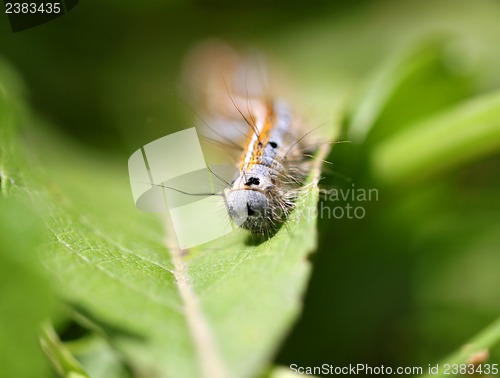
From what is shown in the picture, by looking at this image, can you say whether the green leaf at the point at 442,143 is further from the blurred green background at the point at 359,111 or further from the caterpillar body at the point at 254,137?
the caterpillar body at the point at 254,137

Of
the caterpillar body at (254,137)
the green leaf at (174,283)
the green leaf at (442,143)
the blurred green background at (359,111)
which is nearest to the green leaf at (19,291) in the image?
the green leaf at (174,283)

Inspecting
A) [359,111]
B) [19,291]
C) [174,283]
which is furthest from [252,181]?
[19,291]

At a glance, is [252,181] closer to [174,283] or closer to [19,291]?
[174,283]

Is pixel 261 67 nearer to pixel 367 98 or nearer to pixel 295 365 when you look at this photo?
pixel 367 98

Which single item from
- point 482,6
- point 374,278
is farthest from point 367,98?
point 482,6

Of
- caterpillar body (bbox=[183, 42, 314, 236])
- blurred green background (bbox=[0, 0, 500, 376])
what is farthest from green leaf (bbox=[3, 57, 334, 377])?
blurred green background (bbox=[0, 0, 500, 376])

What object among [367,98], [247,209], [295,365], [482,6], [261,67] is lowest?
[295,365]

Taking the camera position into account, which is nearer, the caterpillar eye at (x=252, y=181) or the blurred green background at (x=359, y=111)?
the caterpillar eye at (x=252, y=181)
